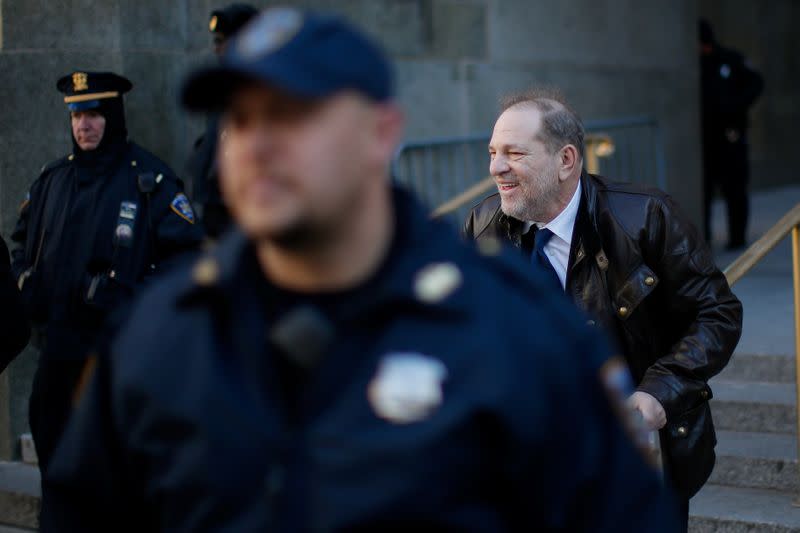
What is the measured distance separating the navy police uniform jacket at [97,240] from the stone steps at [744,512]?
2.35 metres

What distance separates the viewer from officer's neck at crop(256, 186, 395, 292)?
1887 millimetres

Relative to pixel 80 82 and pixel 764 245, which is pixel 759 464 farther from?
pixel 80 82

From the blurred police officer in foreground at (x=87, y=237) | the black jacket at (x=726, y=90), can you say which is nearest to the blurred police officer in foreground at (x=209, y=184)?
the blurred police officer in foreground at (x=87, y=237)

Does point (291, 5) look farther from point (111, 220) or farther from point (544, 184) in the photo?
point (544, 184)

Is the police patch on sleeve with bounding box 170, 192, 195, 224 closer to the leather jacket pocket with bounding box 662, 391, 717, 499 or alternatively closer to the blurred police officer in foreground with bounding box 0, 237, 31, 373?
the blurred police officer in foreground with bounding box 0, 237, 31, 373

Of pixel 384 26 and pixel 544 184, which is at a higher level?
pixel 384 26

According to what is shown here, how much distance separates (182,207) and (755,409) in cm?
278

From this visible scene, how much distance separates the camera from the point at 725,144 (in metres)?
10.6

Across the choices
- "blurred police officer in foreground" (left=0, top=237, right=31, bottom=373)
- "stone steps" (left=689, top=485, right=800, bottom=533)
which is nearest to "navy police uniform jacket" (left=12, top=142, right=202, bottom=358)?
"blurred police officer in foreground" (left=0, top=237, right=31, bottom=373)

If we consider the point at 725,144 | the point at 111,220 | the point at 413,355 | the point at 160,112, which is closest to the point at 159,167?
the point at 111,220

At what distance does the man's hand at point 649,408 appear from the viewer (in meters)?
3.59

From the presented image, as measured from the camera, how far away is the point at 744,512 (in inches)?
207

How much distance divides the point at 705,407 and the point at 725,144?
23.2 feet

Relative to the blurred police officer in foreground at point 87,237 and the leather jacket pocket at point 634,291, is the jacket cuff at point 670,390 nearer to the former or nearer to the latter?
the leather jacket pocket at point 634,291
